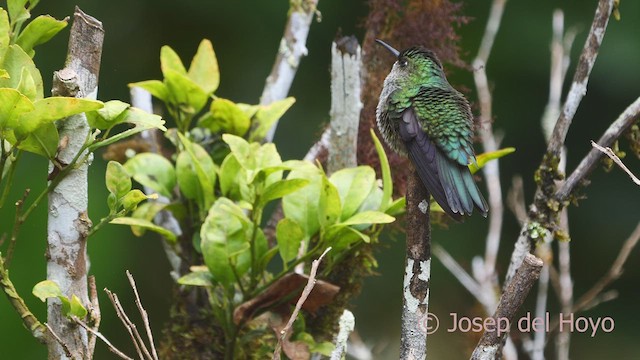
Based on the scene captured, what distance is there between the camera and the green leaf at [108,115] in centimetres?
174

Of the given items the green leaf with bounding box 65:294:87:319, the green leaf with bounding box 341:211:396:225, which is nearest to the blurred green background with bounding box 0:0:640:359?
the green leaf with bounding box 341:211:396:225

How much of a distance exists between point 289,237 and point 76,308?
1.86 feet

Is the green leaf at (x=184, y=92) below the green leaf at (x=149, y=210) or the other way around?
the other way around

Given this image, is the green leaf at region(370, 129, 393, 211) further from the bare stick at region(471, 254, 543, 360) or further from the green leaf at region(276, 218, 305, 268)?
the bare stick at region(471, 254, 543, 360)

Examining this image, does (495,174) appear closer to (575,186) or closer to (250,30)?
(575,186)

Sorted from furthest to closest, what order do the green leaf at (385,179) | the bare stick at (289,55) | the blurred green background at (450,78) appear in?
the blurred green background at (450,78), the bare stick at (289,55), the green leaf at (385,179)

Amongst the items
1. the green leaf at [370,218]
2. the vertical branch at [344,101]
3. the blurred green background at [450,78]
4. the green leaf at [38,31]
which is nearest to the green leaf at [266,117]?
the vertical branch at [344,101]

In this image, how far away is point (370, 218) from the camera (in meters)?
2.04

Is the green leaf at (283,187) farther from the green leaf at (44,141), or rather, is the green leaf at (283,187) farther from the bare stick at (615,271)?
the bare stick at (615,271)

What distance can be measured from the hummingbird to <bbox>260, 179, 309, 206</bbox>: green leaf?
25 cm

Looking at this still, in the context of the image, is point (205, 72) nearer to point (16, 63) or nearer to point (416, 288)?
point (16, 63)

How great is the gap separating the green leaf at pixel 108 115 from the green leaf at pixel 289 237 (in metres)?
0.50

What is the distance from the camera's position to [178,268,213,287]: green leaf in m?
2.09

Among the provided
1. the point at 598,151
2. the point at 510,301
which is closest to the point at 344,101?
the point at 598,151
